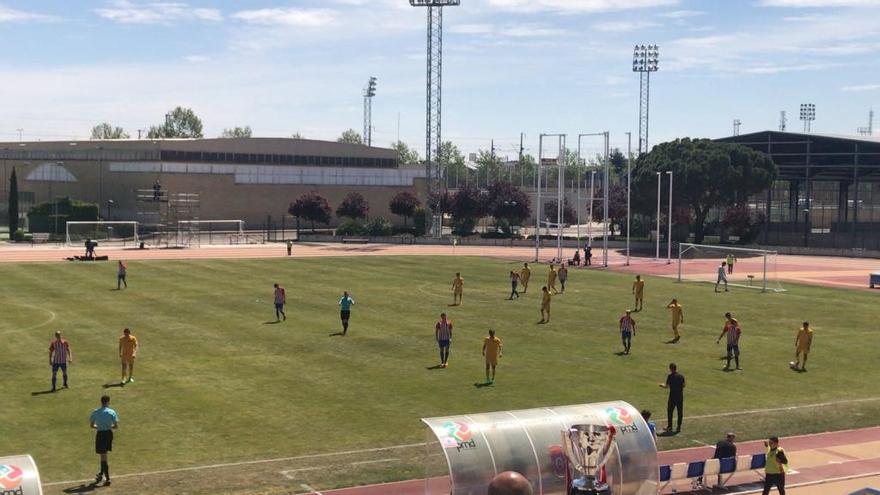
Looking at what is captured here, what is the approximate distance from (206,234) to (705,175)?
4990 cm

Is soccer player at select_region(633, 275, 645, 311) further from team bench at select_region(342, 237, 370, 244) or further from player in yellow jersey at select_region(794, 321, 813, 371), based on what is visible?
team bench at select_region(342, 237, 370, 244)

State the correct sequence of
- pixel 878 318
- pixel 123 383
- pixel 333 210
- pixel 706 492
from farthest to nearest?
pixel 333 210 < pixel 878 318 < pixel 123 383 < pixel 706 492

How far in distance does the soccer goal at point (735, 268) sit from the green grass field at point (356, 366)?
5.38 m

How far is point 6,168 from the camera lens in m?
120

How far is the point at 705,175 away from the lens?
92812mm

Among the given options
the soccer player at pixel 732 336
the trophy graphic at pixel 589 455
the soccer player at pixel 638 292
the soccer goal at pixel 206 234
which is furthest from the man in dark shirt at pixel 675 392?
the soccer goal at pixel 206 234

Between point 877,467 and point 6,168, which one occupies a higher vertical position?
point 6,168

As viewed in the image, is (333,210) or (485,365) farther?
(333,210)

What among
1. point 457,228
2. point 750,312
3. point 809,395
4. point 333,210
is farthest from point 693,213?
point 809,395

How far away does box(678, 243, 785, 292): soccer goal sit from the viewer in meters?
58.5

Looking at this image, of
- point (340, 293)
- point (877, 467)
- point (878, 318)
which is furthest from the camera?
point (340, 293)

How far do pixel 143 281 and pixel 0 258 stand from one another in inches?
810

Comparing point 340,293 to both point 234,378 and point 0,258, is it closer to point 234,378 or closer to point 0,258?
point 234,378

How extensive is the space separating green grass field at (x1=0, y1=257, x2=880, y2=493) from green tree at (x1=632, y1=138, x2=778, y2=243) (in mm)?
40927
